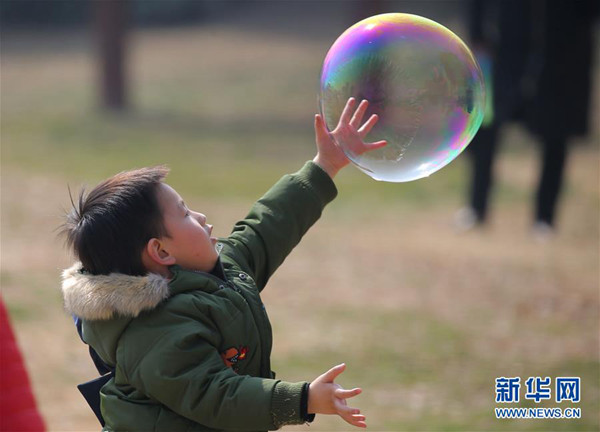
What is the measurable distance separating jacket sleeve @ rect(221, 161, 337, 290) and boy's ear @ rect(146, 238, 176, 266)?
0.36m

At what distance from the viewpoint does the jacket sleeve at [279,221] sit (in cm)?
269

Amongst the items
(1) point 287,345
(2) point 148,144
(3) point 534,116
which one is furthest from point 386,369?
(2) point 148,144

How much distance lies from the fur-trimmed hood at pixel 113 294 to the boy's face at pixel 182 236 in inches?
3.5

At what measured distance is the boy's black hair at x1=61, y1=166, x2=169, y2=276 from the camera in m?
2.25

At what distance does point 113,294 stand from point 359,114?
3.18 feet

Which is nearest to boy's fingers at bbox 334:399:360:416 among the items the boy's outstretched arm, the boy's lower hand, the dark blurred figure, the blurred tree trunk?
the boy's lower hand

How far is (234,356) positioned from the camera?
2.28 metres

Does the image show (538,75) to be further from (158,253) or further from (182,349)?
(182,349)

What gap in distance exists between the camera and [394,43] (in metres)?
2.88

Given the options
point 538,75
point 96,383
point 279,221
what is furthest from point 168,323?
point 538,75

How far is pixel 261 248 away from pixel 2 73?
17.8m

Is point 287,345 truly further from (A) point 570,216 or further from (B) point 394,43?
(A) point 570,216

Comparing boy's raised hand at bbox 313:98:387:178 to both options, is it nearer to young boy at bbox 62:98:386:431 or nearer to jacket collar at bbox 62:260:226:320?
young boy at bbox 62:98:386:431

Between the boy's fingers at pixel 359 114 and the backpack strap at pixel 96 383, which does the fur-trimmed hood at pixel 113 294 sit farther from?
the boy's fingers at pixel 359 114
